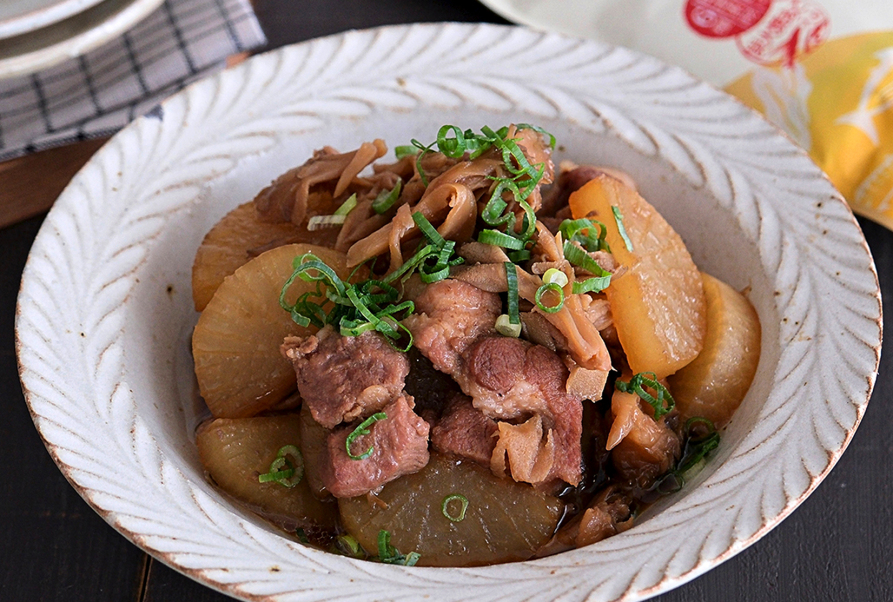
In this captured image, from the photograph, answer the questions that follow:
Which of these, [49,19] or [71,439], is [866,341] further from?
[49,19]

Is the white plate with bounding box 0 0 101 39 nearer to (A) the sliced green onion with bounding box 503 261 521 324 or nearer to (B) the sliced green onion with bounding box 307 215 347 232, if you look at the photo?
(B) the sliced green onion with bounding box 307 215 347 232

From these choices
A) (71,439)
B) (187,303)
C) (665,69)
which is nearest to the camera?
(71,439)

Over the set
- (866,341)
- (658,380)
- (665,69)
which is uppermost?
(665,69)

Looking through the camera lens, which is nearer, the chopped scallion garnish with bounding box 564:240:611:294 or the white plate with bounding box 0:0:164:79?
the chopped scallion garnish with bounding box 564:240:611:294

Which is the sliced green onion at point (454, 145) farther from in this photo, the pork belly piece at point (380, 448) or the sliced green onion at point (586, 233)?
the pork belly piece at point (380, 448)

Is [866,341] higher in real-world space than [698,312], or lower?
higher

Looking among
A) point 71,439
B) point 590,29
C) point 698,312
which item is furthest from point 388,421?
point 590,29

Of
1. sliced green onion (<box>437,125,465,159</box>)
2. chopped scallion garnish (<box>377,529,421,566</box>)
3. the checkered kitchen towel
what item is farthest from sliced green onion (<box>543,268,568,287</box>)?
the checkered kitchen towel
